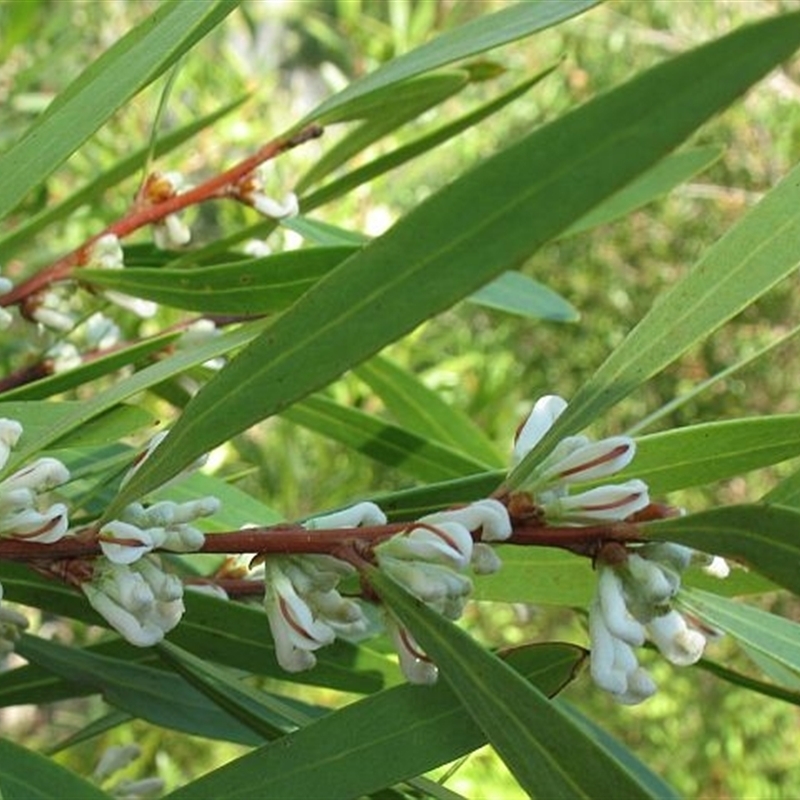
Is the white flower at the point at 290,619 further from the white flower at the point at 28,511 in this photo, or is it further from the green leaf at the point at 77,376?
the green leaf at the point at 77,376

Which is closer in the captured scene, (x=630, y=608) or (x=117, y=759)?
(x=630, y=608)

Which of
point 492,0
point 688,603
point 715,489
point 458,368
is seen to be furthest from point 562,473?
point 492,0

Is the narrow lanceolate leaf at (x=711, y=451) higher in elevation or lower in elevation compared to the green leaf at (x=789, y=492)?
higher

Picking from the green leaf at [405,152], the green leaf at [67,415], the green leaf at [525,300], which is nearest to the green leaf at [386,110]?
the green leaf at [405,152]

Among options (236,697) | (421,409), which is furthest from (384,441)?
(236,697)

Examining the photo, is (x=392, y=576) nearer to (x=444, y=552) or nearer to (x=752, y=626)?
(x=444, y=552)
